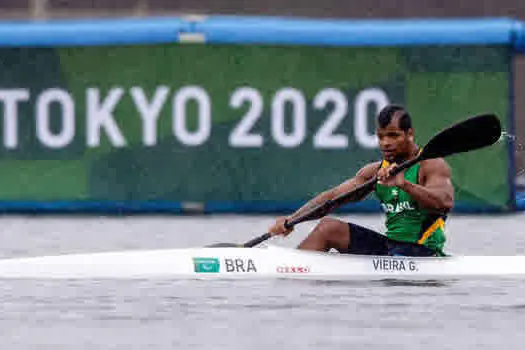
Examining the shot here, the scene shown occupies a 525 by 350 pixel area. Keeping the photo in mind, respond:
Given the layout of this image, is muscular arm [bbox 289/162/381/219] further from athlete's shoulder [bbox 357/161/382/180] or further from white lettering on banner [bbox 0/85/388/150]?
white lettering on banner [bbox 0/85/388/150]

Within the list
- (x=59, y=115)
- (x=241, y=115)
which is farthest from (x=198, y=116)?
(x=59, y=115)

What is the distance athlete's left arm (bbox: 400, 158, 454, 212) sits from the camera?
10742 mm

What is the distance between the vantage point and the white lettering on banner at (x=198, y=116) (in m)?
17.3

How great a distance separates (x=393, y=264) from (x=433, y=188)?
1.74 ft

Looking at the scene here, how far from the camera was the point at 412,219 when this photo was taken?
11086 millimetres

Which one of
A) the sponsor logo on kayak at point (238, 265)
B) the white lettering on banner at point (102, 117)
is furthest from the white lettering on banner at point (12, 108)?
the sponsor logo on kayak at point (238, 265)

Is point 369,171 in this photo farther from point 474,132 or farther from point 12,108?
point 12,108

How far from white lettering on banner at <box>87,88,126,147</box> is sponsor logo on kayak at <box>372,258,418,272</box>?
6.85 meters

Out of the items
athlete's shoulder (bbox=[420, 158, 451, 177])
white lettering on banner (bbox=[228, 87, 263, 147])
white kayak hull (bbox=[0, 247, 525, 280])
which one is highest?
athlete's shoulder (bbox=[420, 158, 451, 177])

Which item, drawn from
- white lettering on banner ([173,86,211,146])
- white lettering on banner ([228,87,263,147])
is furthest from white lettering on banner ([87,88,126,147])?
white lettering on banner ([228,87,263,147])

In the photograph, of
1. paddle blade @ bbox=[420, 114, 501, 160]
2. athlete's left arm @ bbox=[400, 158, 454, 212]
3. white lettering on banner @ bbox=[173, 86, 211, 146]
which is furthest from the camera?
white lettering on banner @ bbox=[173, 86, 211, 146]

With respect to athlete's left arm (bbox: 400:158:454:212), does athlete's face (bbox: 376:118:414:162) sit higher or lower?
higher

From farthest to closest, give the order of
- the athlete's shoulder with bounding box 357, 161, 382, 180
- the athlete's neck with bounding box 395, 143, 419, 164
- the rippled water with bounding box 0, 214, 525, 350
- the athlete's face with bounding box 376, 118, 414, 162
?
the athlete's shoulder with bounding box 357, 161, 382, 180
the athlete's neck with bounding box 395, 143, 419, 164
the athlete's face with bounding box 376, 118, 414, 162
the rippled water with bounding box 0, 214, 525, 350

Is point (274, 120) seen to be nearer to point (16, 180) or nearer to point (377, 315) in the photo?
point (16, 180)
